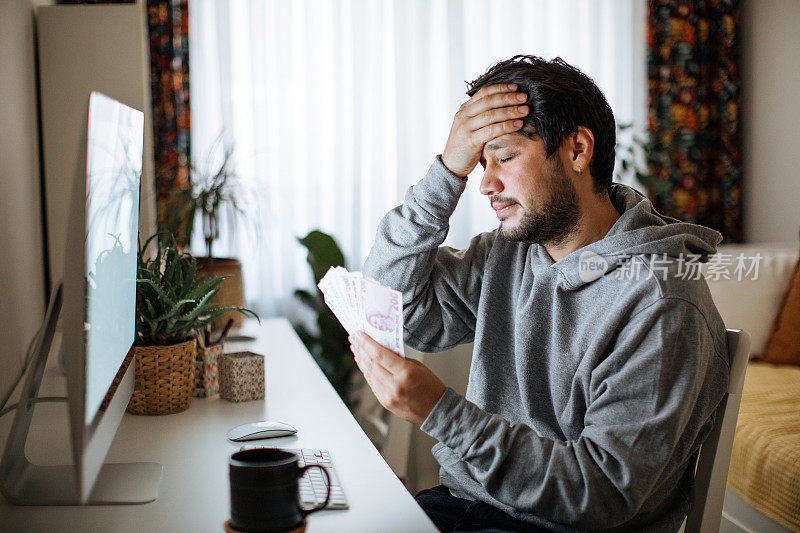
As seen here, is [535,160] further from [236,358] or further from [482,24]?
[482,24]

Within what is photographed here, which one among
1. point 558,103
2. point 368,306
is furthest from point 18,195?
point 558,103

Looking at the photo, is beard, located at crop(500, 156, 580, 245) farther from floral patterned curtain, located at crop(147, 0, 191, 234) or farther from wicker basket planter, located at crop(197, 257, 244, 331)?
floral patterned curtain, located at crop(147, 0, 191, 234)

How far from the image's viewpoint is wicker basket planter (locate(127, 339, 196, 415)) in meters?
1.34

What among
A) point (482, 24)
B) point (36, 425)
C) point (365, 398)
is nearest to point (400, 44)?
point (482, 24)

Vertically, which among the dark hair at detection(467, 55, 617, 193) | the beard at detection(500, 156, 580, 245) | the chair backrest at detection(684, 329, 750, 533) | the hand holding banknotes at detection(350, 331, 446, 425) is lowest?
the chair backrest at detection(684, 329, 750, 533)

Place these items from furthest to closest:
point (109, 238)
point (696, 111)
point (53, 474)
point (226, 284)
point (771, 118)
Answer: point (696, 111)
point (771, 118)
point (226, 284)
point (53, 474)
point (109, 238)

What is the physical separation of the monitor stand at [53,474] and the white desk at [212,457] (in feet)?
0.05

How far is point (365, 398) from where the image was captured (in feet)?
11.1

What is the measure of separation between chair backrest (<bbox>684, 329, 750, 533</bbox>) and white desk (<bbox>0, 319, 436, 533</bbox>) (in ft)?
1.79

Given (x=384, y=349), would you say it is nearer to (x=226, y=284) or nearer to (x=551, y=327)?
(x=551, y=327)

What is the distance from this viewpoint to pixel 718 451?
121 cm

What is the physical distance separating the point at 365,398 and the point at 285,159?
1.16 meters

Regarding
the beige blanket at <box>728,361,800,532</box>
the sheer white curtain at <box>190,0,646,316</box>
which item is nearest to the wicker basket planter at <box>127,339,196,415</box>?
the beige blanket at <box>728,361,800,532</box>

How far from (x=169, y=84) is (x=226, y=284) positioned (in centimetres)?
144
